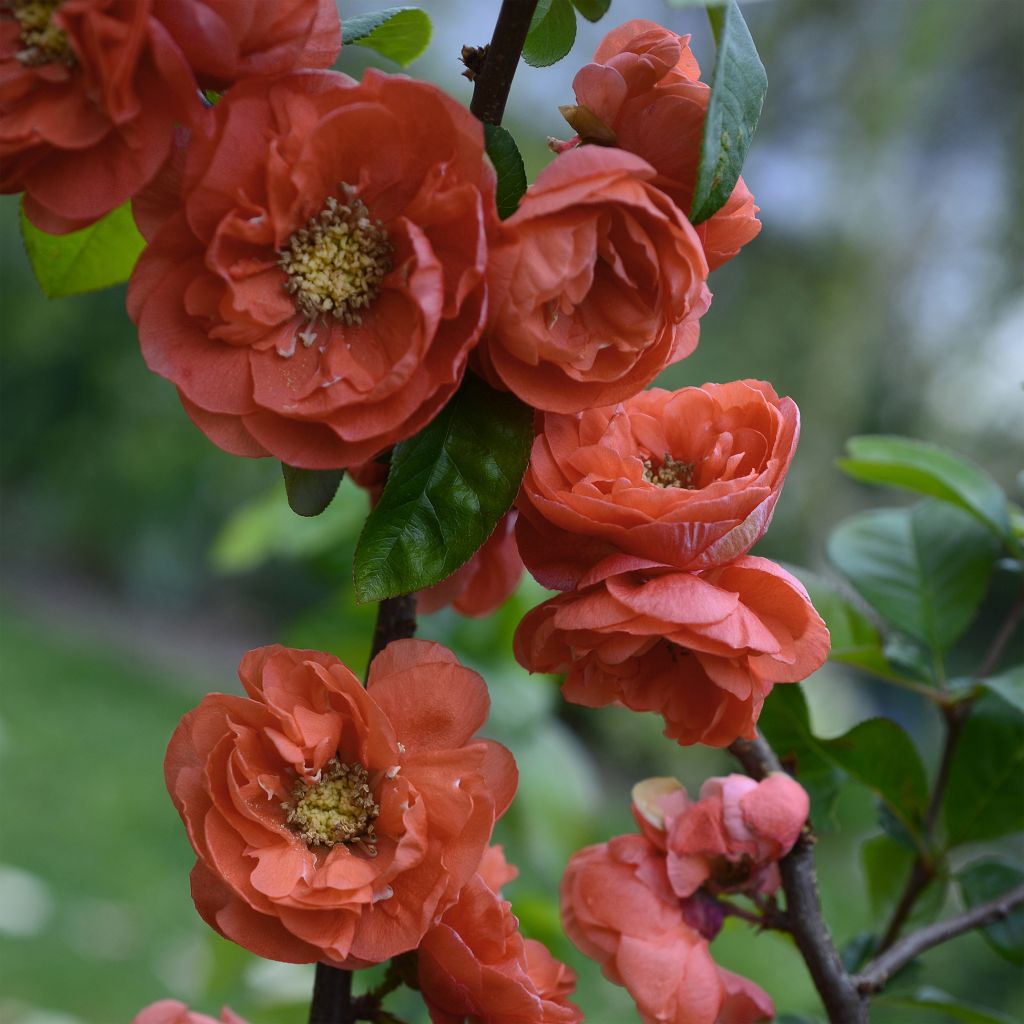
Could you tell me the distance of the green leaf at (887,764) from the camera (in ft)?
2.13

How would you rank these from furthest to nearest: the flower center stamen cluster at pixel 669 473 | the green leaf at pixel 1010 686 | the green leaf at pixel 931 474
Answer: the green leaf at pixel 931 474 < the green leaf at pixel 1010 686 < the flower center stamen cluster at pixel 669 473

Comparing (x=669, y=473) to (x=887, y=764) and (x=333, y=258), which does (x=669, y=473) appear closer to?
(x=333, y=258)

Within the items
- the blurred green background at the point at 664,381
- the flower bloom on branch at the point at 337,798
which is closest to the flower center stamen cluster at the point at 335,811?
the flower bloom on branch at the point at 337,798

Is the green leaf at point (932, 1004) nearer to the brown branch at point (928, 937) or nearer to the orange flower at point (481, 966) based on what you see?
the brown branch at point (928, 937)

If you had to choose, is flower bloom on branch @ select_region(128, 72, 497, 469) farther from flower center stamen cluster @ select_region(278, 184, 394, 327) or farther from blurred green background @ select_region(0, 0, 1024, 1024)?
blurred green background @ select_region(0, 0, 1024, 1024)

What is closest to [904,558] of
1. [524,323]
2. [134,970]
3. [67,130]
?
[524,323]

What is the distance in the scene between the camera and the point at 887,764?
2.18 ft

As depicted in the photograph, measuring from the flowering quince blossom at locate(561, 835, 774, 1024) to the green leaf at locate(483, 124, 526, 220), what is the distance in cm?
29

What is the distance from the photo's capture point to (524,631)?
1.53ft

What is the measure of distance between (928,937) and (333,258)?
18.2 inches


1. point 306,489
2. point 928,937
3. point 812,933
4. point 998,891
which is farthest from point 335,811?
point 998,891

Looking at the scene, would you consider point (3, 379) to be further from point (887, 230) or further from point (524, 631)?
point (524, 631)

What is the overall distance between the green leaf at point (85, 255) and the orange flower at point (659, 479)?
27 cm

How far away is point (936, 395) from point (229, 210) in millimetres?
5203
